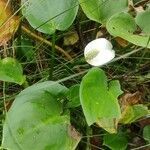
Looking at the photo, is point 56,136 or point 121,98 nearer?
point 56,136

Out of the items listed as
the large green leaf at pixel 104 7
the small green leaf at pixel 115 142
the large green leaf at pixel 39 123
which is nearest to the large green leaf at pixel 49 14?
the large green leaf at pixel 104 7

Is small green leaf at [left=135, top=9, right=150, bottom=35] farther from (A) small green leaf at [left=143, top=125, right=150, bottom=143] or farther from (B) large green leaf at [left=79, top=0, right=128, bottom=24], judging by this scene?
(A) small green leaf at [left=143, top=125, right=150, bottom=143]

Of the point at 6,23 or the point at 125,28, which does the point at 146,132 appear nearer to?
the point at 125,28

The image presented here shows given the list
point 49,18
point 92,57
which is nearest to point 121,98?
point 92,57

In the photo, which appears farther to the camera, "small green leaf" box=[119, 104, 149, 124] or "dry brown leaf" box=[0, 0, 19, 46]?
"dry brown leaf" box=[0, 0, 19, 46]

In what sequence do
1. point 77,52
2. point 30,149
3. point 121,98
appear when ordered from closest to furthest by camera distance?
point 30,149, point 121,98, point 77,52

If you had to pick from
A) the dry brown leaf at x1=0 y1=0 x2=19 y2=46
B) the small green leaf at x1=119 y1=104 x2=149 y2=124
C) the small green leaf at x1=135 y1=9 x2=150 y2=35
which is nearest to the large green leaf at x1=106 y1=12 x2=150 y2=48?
the small green leaf at x1=135 y1=9 x2=150 y2=35

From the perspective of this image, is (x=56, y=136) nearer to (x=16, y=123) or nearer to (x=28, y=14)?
(x=16, y=123)
